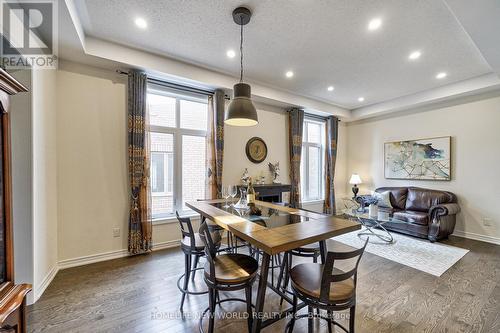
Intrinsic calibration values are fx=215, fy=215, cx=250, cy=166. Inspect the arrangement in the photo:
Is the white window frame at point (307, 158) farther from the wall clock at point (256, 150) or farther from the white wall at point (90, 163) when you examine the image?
the white wall at point (90, 163)

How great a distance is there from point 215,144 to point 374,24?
112 inches

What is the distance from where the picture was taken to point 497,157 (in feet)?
13.0

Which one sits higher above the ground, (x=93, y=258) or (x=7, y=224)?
(x=7, y=224)

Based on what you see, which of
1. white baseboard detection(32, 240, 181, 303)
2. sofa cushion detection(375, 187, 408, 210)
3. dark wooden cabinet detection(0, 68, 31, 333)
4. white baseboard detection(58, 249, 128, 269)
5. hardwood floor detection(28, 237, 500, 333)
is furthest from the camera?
sofa cushion detection(375, 187, 408, 210)

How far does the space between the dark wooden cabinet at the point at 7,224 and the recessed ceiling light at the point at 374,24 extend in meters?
3.16

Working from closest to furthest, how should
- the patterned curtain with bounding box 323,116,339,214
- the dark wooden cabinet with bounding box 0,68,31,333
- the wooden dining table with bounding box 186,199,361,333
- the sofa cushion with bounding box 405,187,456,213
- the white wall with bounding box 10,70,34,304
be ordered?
the dark wooden cabinet with bounding box 0,68,31,333 → the wooden dining table with bounding box 186,199,361,333 → the white wall with bounding box 10,70,34,304 → the sofa cushion with bounding box 405,187,456,213 → the patterned curtain with bounding box 323,116,339,214

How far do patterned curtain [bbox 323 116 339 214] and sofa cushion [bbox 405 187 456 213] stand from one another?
66.9 inches

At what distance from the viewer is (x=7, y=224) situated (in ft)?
3.64

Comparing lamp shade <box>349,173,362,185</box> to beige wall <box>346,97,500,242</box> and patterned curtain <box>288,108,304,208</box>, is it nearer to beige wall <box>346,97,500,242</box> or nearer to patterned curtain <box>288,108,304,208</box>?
beige wall <box>346,97,500,242</box>

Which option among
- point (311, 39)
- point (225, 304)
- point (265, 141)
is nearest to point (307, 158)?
point (265, 141)

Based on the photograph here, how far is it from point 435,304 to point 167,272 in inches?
119

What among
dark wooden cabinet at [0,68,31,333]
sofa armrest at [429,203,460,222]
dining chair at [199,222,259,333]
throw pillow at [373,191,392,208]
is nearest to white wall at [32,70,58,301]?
dark wooden cabinet at [0,68,31,333]
